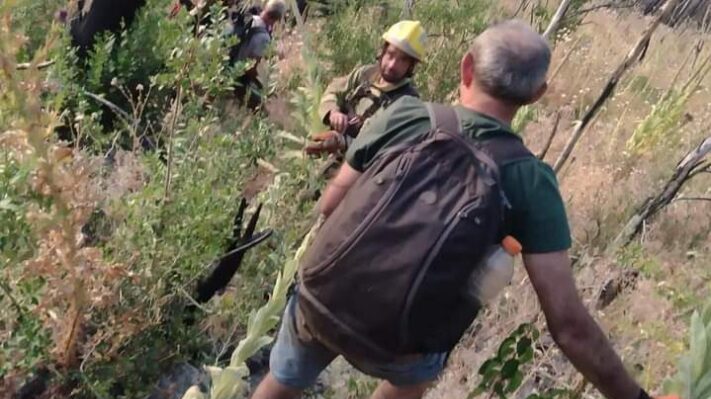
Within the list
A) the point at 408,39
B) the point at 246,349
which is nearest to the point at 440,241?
the point at 246,349

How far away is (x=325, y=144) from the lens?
3.89m

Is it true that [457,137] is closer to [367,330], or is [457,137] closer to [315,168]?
[367,330]

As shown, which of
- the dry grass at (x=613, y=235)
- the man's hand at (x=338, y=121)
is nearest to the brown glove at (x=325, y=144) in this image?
the man's hand at (x=338, y=121)

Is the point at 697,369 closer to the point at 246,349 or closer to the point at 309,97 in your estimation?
the point at 246,349

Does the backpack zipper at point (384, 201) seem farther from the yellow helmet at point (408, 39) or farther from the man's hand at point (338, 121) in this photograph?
the yellow helmet at point (408, 39)

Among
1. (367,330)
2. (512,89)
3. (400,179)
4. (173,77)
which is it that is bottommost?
(173,77)

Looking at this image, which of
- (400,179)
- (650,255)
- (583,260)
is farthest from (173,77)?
(650,255)

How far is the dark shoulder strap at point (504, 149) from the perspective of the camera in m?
2.25

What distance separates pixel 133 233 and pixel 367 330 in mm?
1230

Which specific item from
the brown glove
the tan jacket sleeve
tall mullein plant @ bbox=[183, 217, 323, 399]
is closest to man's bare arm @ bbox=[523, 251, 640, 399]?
tall mullein plant @ bbox=[183, 217, 323, 399]

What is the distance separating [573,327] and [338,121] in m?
2.30

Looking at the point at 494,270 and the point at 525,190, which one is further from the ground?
the point at 525,190

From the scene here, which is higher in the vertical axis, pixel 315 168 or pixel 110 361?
pixel 315 168

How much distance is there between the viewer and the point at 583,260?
14.8ft
